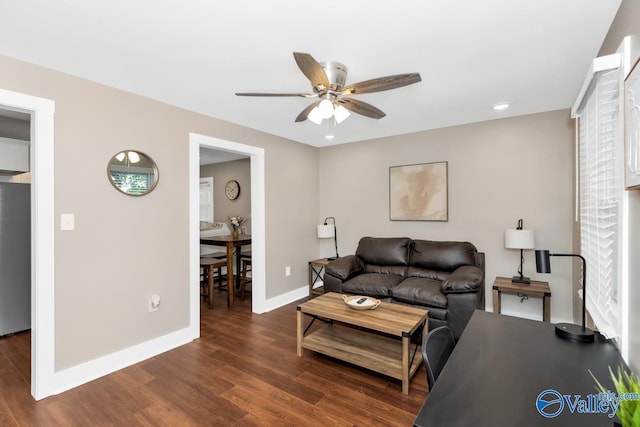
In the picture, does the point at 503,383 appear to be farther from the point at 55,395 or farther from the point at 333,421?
the point at 55,395

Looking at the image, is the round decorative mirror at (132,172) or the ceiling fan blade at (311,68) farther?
the round decorative mirror at (132,172)

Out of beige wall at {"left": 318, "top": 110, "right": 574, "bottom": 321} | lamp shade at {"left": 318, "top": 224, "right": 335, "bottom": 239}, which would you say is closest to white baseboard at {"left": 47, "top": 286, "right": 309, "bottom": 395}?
lamp shade at {"left": 318, "top": 224, "right": 335, "bottom": 239}

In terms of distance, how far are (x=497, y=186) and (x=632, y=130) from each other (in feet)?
8.17

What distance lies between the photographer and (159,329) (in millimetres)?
2896

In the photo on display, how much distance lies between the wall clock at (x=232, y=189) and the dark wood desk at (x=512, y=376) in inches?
193

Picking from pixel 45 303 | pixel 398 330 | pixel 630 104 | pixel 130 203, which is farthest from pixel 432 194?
pixel 45 303

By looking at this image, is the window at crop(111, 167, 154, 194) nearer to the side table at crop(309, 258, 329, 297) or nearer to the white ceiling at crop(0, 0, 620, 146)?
the white ceiling at crop(0, 0, 620, 146)

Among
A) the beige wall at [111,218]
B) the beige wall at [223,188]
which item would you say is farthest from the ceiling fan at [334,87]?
the beige wall at [223,188]

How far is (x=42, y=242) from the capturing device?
216 centimetres

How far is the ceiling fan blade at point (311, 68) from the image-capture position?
1.58 m

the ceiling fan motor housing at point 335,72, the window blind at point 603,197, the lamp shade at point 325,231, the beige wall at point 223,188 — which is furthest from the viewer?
the beige wall at point 223,188

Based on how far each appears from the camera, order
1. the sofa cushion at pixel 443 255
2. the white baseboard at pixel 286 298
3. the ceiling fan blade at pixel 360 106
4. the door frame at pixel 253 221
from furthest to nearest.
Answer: the white baseboard at pixel 286 298, the sofa cushion at pixel 443 255, the door frame at pixel 253 221, the ceiling fan blade at pixel 360 106

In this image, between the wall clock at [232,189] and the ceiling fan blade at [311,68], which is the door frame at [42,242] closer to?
the ceiling fan blade at [311,68]

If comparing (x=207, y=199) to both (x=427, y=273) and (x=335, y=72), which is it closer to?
(x=427, y=273)
